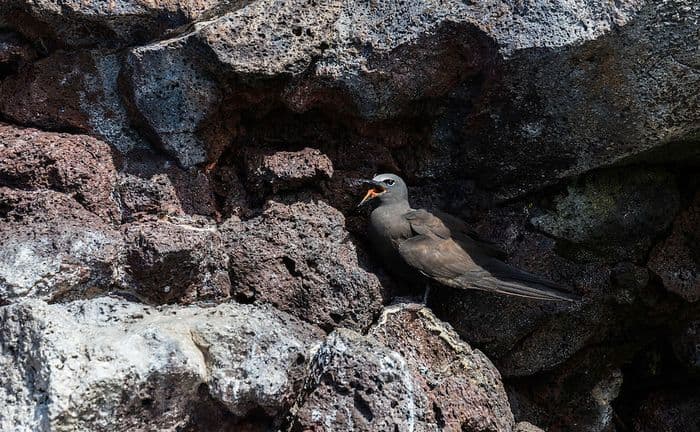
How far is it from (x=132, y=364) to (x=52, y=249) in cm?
77

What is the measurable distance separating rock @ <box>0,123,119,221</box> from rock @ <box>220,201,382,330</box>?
68 cm

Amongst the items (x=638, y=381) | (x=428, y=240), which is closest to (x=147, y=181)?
(x=428, y=240)

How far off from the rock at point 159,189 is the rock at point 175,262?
9 cm

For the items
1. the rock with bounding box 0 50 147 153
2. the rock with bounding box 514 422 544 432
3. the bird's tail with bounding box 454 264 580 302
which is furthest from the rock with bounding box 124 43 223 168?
the rock with bounding box 514 422 544 432

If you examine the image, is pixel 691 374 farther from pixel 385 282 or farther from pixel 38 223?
pixel 38 223

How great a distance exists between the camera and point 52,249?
3693 mm

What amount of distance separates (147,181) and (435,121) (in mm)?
1674

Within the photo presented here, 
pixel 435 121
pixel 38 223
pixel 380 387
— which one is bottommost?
pixel 380 387

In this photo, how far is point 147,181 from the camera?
4.21 metres

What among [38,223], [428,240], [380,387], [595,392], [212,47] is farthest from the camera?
[595,392]

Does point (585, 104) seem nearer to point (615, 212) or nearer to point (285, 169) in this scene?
point (615, 212)

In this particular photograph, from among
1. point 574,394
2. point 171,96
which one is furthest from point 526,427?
point 171,96

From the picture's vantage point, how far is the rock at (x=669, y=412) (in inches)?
193

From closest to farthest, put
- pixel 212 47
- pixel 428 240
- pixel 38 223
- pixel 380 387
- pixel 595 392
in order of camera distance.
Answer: pixel 380 387 → pixel 38 223 → pixel 212 47 → pixel 428 240 → pixel 595 392
